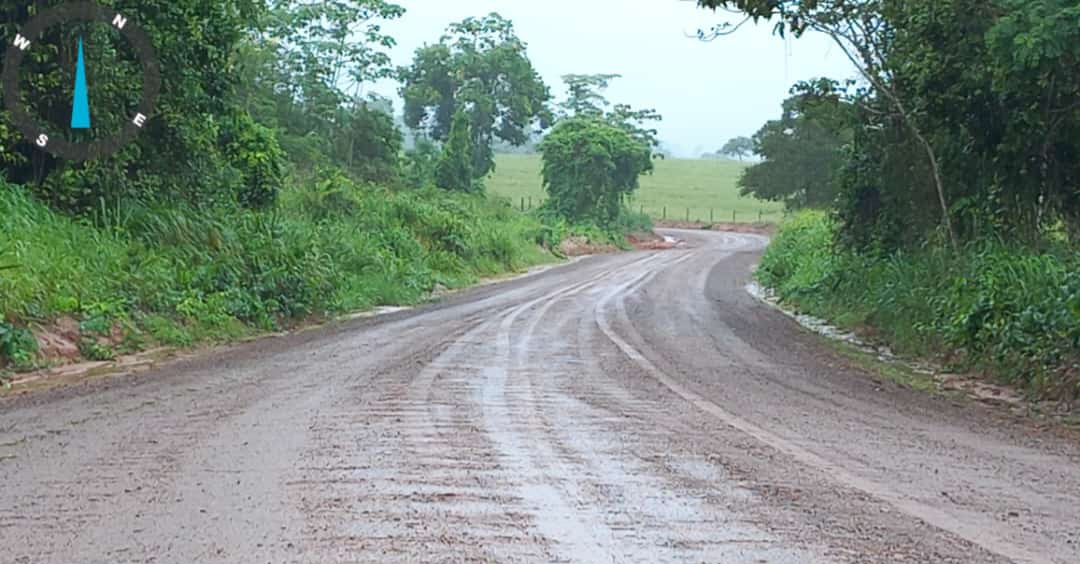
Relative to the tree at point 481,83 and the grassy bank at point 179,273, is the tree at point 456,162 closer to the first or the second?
the tree at point 481,83

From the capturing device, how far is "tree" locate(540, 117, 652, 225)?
62.2m

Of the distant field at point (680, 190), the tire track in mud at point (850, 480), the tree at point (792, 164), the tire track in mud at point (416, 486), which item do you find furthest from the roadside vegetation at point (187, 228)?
the distant field at point (680, 190)

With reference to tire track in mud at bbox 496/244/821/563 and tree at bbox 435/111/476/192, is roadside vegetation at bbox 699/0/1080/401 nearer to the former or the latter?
tire track in mud at bbox 496/244/821/563

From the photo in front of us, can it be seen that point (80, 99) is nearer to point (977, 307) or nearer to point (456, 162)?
point (977, 307)

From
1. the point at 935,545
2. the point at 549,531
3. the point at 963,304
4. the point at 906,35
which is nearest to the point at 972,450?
→ the point at 935,545

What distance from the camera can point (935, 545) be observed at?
5617 mm

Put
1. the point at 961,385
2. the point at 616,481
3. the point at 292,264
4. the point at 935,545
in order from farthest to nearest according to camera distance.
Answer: the point at 292,264 < the point at 961,385 < the point at 616,481 < the point at 935,545

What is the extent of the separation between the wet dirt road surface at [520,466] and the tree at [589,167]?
4836 centimetres

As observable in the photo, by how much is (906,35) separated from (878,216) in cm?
614

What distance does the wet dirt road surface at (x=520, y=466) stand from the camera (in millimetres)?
5613

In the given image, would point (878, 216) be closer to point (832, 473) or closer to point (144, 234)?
point (144, 234)

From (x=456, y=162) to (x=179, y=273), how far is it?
121 ft

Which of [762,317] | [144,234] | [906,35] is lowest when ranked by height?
[762,317]

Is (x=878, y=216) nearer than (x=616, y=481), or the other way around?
(x=616, y=481)
